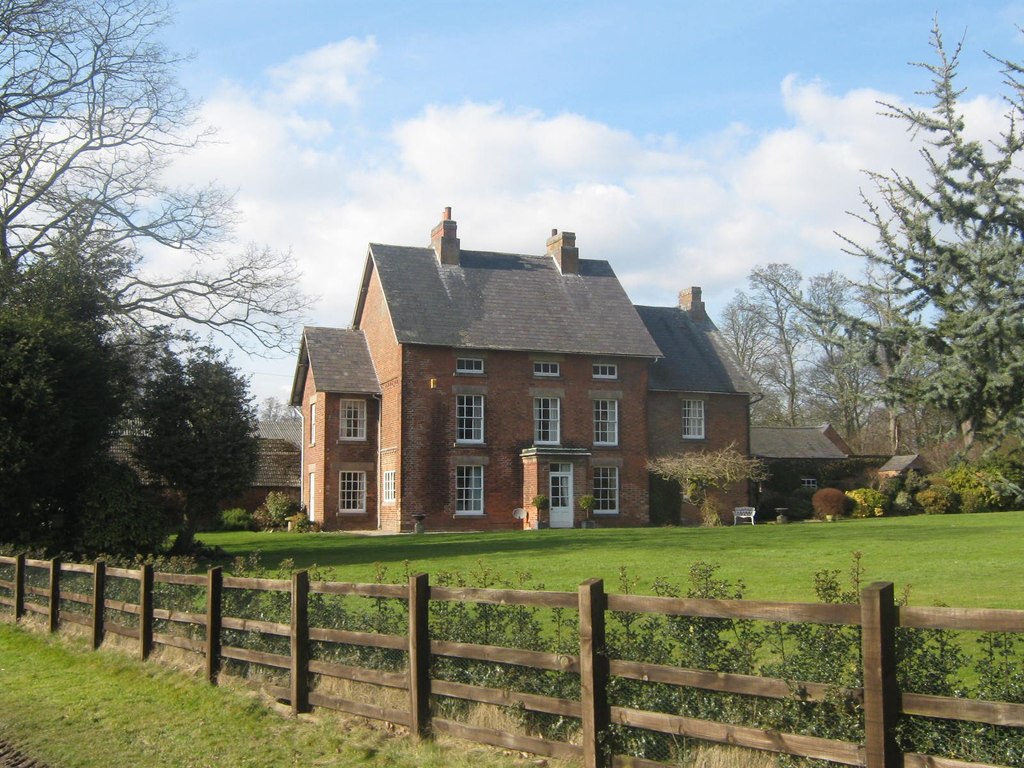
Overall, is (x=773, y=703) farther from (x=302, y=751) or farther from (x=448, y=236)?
(x=448, y=236)

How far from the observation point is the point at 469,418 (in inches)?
1495

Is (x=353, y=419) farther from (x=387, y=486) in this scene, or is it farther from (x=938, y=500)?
(x=938, y=500)

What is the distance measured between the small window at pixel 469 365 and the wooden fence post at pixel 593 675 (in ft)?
102

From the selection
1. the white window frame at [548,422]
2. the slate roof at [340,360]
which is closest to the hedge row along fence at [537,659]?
the slate roof at [340,360]

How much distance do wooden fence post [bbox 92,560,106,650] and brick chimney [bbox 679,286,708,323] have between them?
35.4m

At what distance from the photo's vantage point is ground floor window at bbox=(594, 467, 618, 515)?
129 ft

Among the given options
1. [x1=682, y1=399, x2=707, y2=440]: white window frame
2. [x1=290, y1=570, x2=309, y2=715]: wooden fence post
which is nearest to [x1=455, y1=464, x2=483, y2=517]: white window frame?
[x1=682, y1=399, x2=707, y2=440]: white window frame

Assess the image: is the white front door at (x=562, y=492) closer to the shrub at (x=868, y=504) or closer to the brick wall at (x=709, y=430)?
the brick wall at (x=709, y=430)

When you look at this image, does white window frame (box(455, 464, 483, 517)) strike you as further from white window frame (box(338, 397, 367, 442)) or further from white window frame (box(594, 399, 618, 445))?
white window frame (box(594, 399, 618, 445))

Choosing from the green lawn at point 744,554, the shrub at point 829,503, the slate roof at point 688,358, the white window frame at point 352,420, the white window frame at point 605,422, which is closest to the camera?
the green lawn at point 744,554

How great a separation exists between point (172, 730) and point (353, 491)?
3057 centimetres

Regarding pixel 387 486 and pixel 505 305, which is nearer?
pixel 387 486

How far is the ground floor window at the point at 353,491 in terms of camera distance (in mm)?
39281

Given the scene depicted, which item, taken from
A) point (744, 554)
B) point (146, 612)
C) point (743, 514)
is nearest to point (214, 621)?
point (146, 612)
